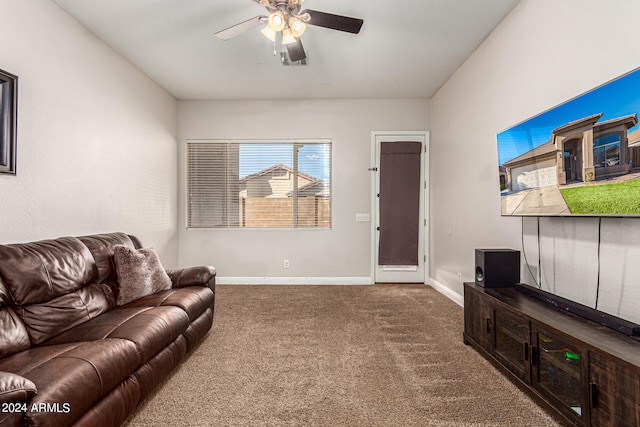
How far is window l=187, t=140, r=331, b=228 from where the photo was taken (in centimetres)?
487

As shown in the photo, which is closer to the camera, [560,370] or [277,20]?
[560,370]

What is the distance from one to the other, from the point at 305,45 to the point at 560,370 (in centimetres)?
334

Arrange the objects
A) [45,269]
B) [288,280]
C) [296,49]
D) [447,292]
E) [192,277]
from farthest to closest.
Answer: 1. [288,280]
2. [447,292]
3. [192,277]
4. [296,49]
5. [45,269]

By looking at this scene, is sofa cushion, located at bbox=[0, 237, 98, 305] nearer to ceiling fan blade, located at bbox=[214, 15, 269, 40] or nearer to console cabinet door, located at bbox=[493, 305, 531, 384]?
ceiling fan blade, located at bbox=[214, 15, 269, 40]

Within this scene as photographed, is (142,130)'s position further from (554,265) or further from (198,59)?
(554,265)

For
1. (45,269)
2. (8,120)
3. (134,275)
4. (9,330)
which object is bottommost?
(9,330)

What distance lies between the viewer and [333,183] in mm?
4840

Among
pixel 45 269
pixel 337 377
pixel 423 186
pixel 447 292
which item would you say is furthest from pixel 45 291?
pixel 423 186

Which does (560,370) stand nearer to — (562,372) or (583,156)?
(562,372)

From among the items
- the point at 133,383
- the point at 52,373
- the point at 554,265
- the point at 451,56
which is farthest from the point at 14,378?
the point at 451,56

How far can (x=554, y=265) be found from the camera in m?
2.21

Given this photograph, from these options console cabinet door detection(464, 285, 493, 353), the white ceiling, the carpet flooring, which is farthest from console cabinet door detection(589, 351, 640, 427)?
the white ceiling

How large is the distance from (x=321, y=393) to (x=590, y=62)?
2.66 meters

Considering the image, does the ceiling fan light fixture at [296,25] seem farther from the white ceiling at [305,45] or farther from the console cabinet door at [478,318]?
the console cabinet door at [478,318]
